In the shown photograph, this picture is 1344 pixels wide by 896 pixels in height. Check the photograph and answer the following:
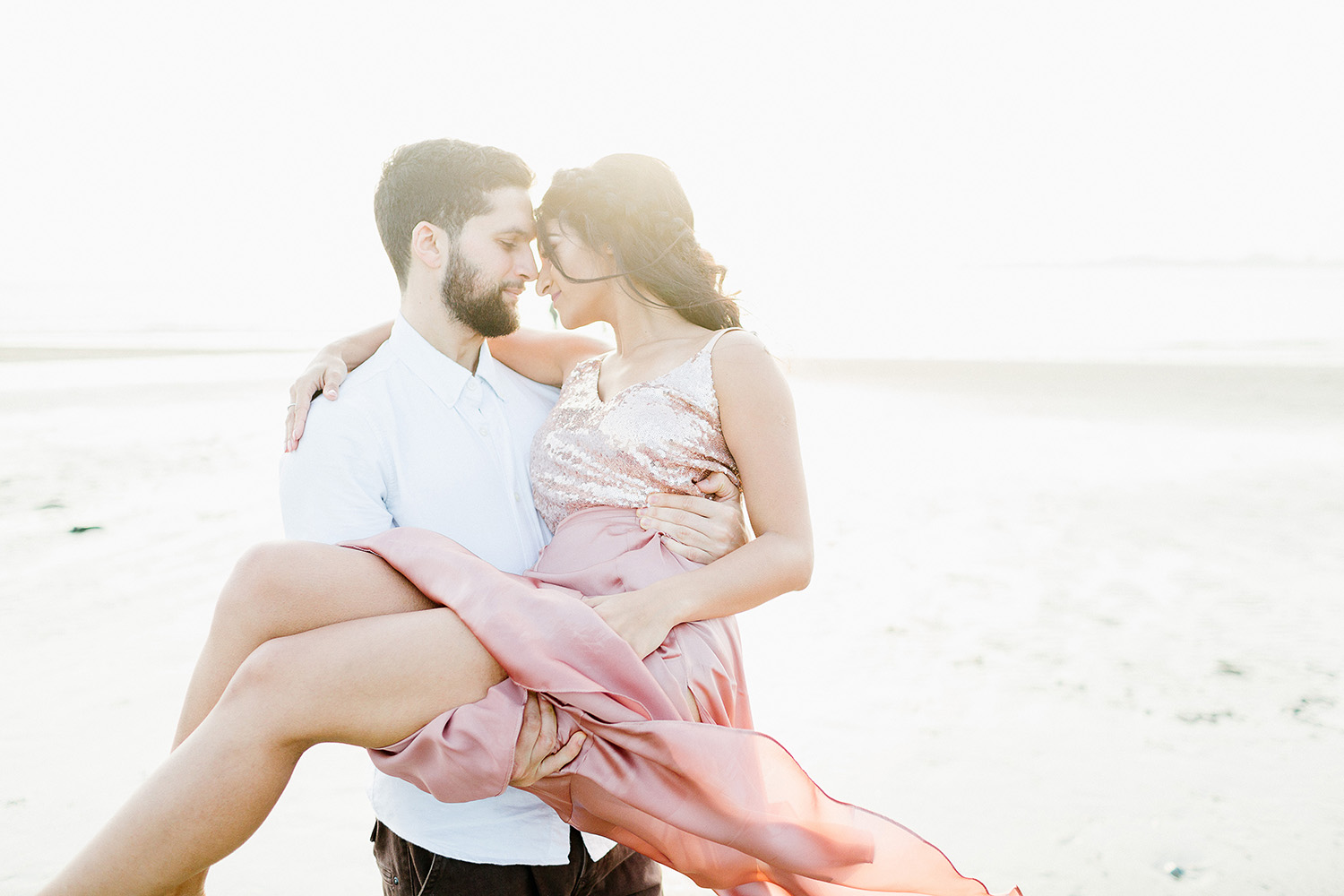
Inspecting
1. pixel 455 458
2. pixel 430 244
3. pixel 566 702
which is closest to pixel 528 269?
pixel 430 244

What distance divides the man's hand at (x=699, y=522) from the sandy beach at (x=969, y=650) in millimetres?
1417

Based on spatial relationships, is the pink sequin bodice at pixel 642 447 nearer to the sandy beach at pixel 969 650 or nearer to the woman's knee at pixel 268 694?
the woman's knee at pixel 268 694

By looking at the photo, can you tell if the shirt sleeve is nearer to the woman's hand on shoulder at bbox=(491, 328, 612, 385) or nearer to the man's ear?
the man's ear

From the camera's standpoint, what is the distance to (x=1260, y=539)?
5777 millimetres

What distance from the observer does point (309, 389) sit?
2213mm

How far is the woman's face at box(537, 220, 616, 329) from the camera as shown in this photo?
8.00 ft

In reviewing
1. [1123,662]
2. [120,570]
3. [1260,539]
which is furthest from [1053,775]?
[120,570]

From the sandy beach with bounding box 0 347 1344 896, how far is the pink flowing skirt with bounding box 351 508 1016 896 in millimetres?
1333

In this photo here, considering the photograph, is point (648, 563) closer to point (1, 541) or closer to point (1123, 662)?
point (1123, 662)

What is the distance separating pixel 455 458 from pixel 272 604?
0.64 meters

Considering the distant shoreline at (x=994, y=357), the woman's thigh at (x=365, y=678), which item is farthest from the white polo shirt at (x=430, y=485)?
the distant shoreline at (x=994, y=357)

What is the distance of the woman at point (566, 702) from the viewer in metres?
1.52

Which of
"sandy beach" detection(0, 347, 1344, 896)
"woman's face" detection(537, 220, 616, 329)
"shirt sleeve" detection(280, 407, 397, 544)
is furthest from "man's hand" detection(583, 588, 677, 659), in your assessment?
"sandy beach" detection(0, 347, 1344, 896)

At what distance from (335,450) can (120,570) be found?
394 centimetres
